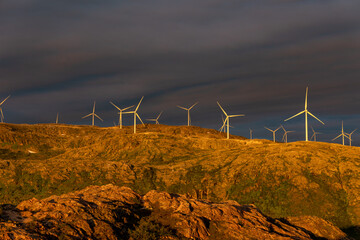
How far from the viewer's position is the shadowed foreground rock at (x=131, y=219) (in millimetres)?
30906

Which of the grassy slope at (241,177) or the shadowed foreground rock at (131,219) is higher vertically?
the shadowed foreground rock at (131,219)

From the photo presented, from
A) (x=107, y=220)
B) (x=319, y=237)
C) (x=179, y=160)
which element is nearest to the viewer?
(x=107, y=220)

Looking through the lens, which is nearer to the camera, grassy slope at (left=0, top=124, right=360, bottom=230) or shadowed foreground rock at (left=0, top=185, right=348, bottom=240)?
shadowed foreground rock at (left=0, top=185, right=348, bottom=240)

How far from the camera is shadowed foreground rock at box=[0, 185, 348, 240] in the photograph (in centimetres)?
3091

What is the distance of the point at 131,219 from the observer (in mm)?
36406

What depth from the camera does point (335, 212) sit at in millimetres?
102562

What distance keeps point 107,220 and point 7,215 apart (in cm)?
961

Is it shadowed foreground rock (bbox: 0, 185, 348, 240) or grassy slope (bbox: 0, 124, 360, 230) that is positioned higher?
shadowed foreground rock (bbox: 0, 185, 348, 240)

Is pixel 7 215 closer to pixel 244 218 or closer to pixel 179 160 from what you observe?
pixel 244 218

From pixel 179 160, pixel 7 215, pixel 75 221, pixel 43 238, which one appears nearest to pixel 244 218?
pixel 75 221

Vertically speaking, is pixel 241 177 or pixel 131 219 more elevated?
pixel 131 219

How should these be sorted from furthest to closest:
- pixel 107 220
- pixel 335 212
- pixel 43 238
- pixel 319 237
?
pixel 335 212 < pixel 319 237 < pixel 107 220 < pixel 43 238

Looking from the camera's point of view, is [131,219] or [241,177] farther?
[241,177]

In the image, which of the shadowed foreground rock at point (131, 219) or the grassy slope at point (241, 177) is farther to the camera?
the grassy slope at point (241, 177)
